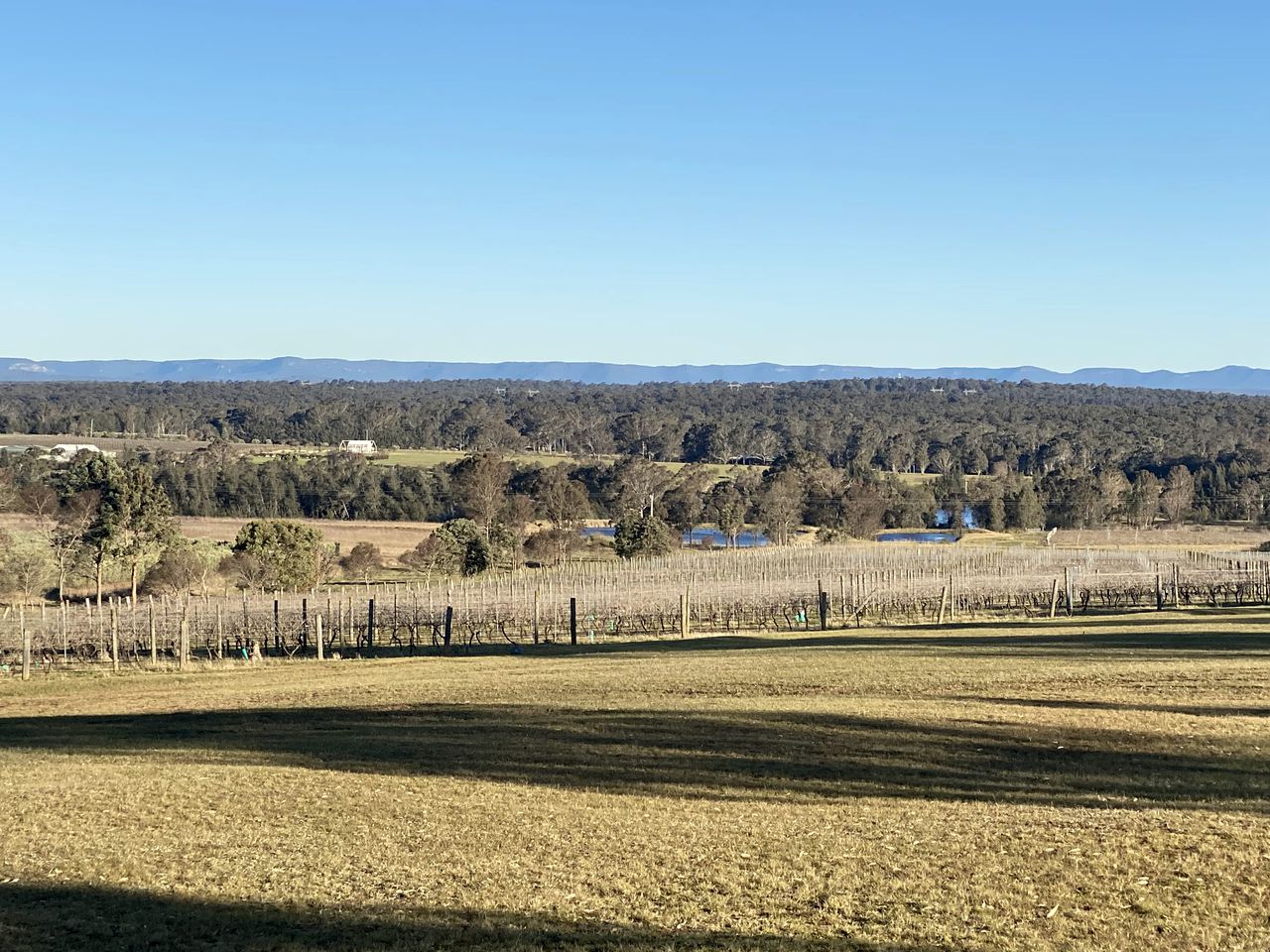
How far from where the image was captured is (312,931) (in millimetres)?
8883

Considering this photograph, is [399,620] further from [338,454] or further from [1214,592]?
[338,454]

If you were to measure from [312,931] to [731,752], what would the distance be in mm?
7711

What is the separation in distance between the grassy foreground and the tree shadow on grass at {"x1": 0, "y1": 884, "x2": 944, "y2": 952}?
29 mm

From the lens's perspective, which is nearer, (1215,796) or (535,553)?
(1215,796)

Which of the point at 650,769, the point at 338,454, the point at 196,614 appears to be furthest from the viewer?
the point at 338,454

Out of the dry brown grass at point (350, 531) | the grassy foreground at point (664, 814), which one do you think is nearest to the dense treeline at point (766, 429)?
the dry brown grass at point (350, 531)

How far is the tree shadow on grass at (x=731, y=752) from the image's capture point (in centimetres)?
1361

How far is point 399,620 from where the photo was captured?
1690 inches

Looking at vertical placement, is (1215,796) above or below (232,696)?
above

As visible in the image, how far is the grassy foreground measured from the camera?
29.5 feet

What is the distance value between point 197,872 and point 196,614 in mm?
32620

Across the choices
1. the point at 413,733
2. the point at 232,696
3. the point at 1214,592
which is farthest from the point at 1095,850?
the point at 1214,592

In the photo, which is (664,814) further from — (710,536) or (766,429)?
(766,429)

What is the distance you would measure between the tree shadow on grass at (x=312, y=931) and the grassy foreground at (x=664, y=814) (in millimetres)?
29
